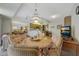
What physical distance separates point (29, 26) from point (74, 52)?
744 mm

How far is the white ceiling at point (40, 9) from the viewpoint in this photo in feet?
5.60

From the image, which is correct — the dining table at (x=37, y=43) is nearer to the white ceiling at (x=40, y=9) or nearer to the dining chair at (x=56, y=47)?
the dining chair at (x=56, y=47)

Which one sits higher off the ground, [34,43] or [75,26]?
[75,26]

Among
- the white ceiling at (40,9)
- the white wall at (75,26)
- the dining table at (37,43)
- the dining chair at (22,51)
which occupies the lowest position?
the dining chair at (22,51)

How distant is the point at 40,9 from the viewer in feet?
5.65

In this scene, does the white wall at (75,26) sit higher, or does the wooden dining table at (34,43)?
the white wall at (75,26)

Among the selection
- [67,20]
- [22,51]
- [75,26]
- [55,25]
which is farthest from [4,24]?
[75,26]

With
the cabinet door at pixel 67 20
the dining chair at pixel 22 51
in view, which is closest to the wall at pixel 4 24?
the dining chair at pixel 22 51

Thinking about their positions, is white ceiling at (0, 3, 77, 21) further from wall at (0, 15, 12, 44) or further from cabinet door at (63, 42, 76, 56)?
cabinet door at (63, 42, 76, 56)

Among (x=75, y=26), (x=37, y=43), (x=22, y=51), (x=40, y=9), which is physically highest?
(x=40, y=9)

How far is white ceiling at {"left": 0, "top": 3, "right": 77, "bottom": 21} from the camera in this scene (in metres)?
1.71

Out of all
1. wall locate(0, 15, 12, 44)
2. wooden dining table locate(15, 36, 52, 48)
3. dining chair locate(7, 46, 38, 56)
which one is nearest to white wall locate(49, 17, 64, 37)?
wooden dining table locate(15, 36, 52, 48)

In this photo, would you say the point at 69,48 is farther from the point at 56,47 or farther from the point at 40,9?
the point at 40,9

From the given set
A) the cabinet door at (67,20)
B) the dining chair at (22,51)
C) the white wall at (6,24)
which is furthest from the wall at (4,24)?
the cabinet door at (67,20)
